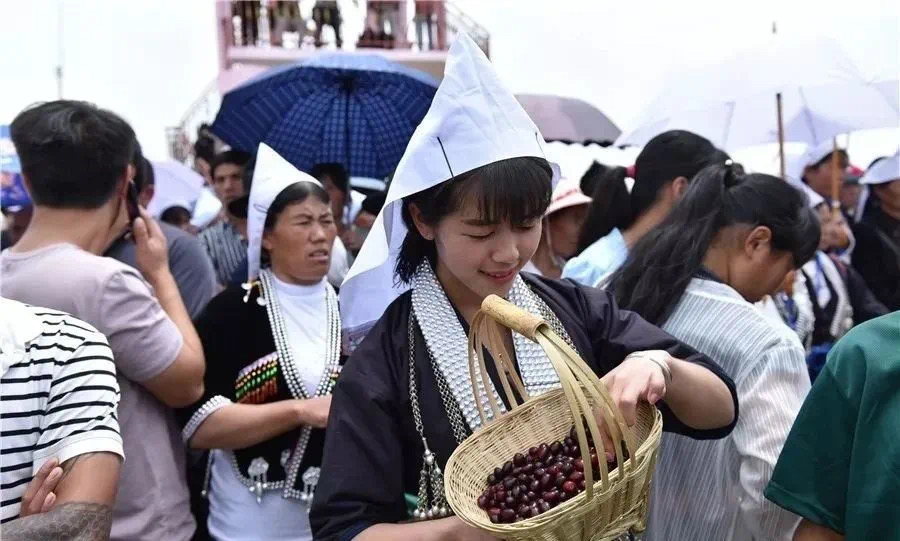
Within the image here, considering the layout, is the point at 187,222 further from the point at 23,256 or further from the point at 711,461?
the point at 711,461

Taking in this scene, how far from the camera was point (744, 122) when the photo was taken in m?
5.06

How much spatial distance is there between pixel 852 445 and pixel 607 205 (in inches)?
87.3

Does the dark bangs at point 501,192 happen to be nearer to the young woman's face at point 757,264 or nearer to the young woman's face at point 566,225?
the young woman's face at point 757,264

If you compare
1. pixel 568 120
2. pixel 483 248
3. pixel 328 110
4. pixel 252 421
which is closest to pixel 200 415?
pixel 252 421

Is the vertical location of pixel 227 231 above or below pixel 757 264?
below

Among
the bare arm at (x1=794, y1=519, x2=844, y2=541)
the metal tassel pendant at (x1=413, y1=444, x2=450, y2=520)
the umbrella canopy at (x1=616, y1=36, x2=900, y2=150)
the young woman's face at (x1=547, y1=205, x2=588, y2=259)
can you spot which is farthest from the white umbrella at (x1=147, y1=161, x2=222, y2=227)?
the bare arm at (x1=794, y1=519, x2=844, y2=541)

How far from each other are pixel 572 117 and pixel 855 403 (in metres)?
5.47

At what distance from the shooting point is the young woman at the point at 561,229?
171 inches

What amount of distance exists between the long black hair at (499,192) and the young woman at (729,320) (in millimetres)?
696

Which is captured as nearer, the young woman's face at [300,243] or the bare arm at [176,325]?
the bare arm at [176,325]

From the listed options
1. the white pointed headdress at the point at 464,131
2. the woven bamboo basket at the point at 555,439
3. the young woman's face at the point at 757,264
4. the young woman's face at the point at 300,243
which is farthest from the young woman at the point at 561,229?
the woven bamboo basket at the point at 555,439

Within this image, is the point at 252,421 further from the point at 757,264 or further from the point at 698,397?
the point at 757,264

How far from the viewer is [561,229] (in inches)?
175

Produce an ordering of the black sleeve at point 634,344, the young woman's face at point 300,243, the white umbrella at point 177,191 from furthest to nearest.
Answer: the white umbrella at point 177,191 < the young woman's face at point 300,243 < the black sleeve at point 634,344
